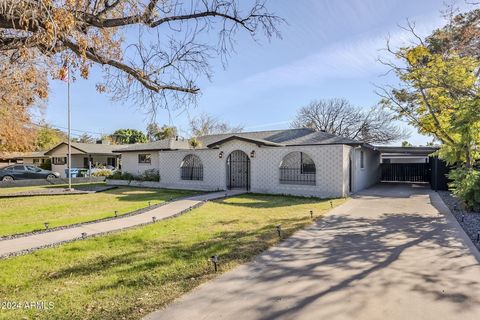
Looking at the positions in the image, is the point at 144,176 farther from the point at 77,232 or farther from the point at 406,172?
the point at 406,172

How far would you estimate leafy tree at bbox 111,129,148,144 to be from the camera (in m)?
55.2

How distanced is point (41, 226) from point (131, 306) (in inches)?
241

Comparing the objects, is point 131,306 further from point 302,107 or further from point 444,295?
point 302,107

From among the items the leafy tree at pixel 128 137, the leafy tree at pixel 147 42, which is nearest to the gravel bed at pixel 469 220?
the leafy tree at pixel 147 42

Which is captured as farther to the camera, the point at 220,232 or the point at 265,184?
the point at 265,184

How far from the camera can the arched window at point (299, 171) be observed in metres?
16.9

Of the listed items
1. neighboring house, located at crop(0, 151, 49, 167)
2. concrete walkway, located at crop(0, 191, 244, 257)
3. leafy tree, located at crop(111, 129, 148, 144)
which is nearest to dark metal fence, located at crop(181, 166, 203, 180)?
concrete walkway, located at crop(0, 191, 244, 257)

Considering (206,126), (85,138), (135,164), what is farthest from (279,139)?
(85,138)

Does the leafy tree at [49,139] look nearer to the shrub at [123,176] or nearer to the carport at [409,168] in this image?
the shrub at [123,176]

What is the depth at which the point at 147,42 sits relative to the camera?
548cm

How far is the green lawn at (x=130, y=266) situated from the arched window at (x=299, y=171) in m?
8.17

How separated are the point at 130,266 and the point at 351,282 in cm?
362

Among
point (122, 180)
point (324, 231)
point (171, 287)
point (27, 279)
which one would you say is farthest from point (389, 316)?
point (122, 180)

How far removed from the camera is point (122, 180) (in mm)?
23109
